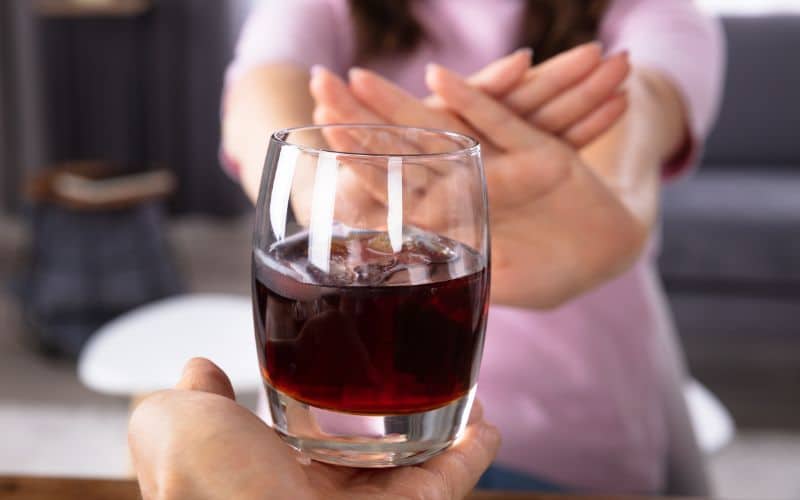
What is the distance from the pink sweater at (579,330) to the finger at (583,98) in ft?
1.11

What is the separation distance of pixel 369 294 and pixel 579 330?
648 mm

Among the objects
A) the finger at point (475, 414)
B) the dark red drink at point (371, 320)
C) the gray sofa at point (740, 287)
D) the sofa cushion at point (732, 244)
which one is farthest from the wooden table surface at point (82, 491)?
the sofa cushion at point (732, 244)

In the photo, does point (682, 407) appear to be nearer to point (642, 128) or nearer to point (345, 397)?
point (642, 128)

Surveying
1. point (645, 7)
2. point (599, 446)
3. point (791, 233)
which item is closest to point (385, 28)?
point (645, 7)

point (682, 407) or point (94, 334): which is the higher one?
point (682, 407)

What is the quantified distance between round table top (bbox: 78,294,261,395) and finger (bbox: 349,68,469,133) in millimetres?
1026

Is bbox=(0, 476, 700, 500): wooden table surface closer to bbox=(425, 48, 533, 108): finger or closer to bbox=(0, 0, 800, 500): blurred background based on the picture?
bbox=(425, 48, 533, 108): finger

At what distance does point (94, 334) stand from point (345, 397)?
8.46ft

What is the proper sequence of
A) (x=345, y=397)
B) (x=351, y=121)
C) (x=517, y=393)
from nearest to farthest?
(x=345, y=397) < (x=351, y=121) < (x=517, y=393)

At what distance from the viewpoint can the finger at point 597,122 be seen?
2.24 ft

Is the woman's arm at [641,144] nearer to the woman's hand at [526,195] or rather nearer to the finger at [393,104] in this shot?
the woman's hand at [526,195]

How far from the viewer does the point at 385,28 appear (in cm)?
108

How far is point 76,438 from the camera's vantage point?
7.69 ft

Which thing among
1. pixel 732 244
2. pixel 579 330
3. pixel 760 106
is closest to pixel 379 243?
pixel 579 330
